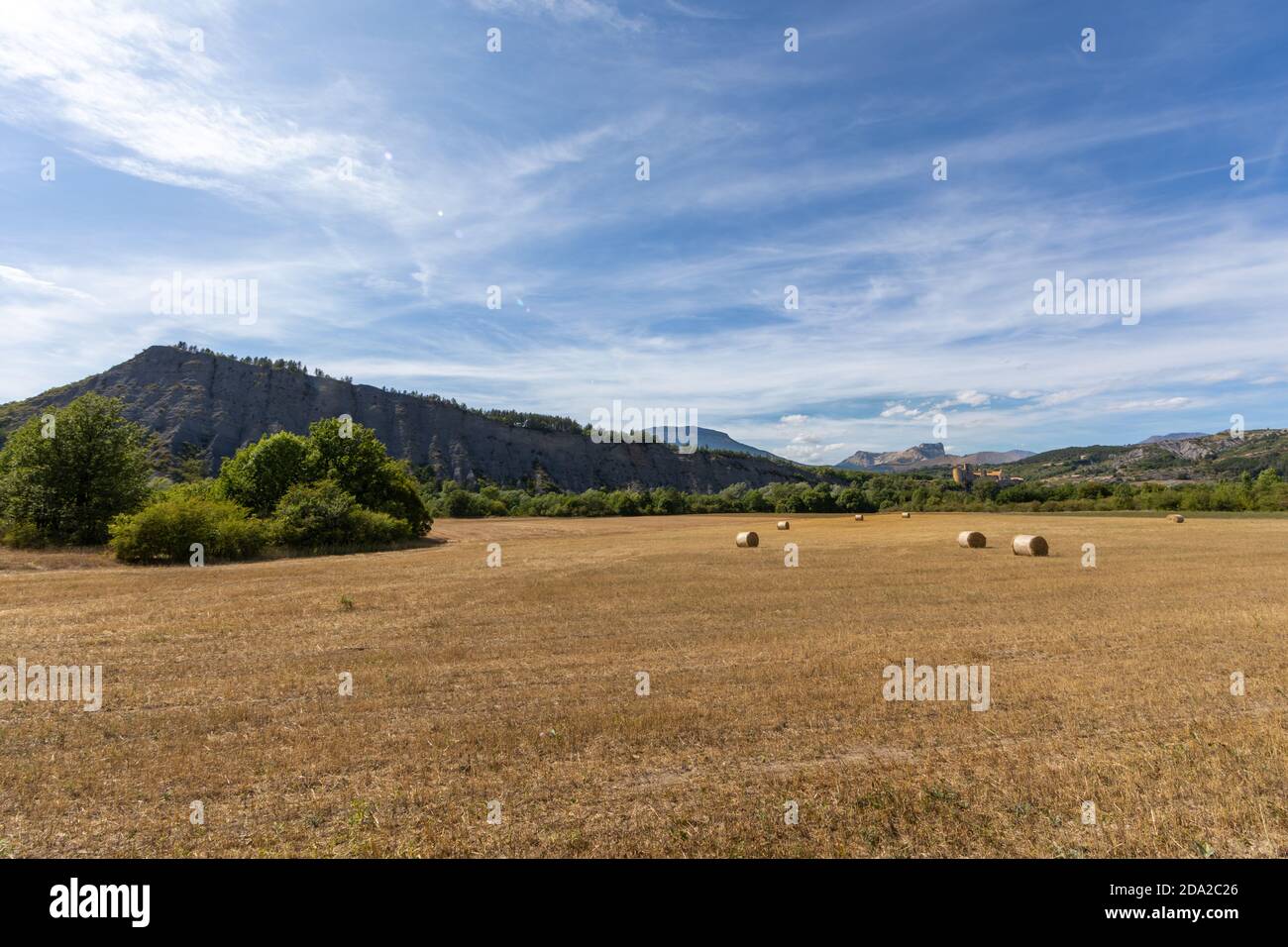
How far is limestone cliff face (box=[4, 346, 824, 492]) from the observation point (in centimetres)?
12744

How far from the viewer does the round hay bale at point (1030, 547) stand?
113 ft

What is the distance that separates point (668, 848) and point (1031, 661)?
399 inches

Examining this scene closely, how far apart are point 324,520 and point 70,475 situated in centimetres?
1483

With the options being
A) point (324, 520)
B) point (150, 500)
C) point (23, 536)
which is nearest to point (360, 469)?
point (324, 520)

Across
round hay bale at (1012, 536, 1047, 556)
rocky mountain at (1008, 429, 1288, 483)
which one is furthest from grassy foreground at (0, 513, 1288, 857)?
rocky mountain at (1008, 429, 1288, 483)

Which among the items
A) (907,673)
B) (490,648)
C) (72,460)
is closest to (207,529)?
(72,460)

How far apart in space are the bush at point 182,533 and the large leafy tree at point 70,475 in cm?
248

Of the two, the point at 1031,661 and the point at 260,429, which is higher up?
the point at 260,429

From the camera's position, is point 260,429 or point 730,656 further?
point 260,429

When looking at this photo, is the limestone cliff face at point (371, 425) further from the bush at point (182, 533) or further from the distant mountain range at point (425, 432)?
the bush at point (182, 533)

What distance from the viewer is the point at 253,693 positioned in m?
10.7

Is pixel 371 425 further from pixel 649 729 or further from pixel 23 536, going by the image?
pixel 649 729

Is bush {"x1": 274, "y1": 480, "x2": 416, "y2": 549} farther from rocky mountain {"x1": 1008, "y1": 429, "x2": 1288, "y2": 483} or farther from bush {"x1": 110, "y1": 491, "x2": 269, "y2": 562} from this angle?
rocky mountain {"x1": 1008, "y1": 429, "x2": 1288, "y2": 483}
